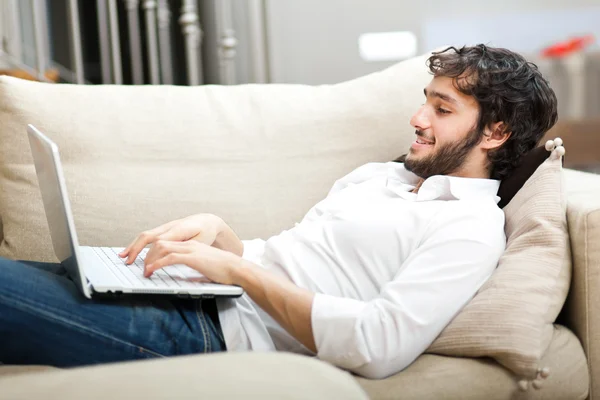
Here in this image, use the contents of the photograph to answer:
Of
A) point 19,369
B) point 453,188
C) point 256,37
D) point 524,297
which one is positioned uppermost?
point 256,37

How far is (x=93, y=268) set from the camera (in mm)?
1345

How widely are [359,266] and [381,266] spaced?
0.04 meters

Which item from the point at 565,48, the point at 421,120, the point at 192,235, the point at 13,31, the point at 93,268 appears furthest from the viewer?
the point at 565,48

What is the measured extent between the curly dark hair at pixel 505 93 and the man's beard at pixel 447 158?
0.12 feet

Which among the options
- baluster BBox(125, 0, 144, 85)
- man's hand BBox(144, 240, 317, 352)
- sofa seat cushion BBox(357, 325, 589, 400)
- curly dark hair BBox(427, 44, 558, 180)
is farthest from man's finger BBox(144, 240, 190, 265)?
baluster BBox(125, 0, 144, 85)

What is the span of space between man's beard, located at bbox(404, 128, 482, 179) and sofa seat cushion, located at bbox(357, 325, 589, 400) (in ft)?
1.45

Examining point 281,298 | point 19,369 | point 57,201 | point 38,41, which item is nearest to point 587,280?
point 281,298

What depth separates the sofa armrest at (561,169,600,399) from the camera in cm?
131

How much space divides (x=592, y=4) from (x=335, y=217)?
2.97 meters

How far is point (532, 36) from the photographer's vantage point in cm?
388

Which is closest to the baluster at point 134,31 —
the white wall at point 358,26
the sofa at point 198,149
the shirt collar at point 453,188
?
the white wall at point 358,26

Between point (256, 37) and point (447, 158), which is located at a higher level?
point (256, 37)

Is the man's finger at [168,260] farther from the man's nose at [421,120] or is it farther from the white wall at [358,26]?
the white wall at [358,26]

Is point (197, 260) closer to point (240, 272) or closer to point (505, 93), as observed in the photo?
point (240, 272)
